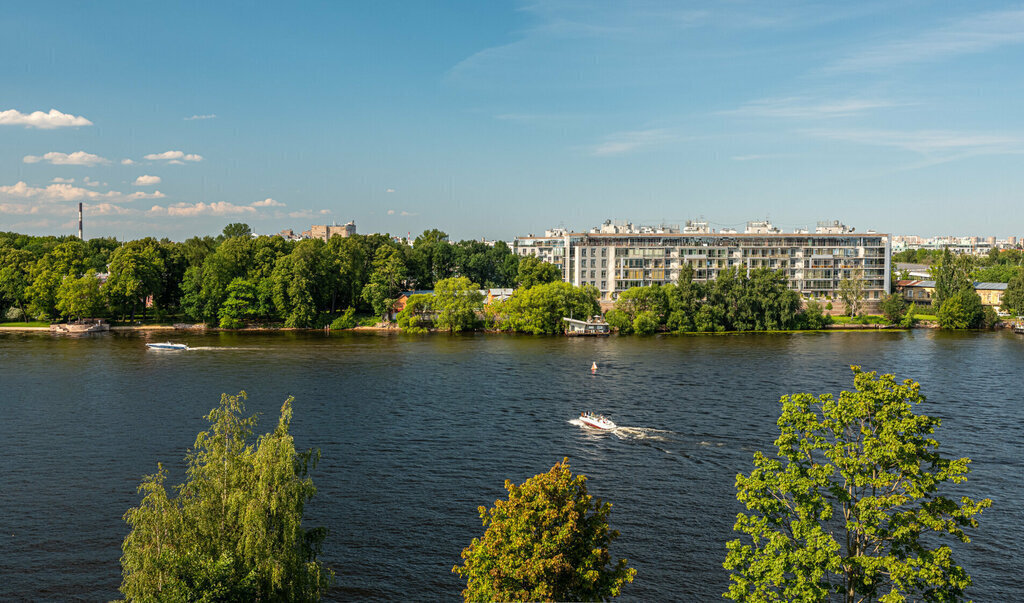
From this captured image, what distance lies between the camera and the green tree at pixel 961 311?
132500 mm

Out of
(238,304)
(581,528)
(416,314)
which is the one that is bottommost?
(581,528)

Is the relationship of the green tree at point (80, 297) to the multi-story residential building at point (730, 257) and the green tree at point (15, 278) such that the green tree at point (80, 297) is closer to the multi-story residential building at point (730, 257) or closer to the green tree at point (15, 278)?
the green tree at point (15, 278)

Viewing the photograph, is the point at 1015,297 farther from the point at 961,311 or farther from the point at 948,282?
the point at 961,311

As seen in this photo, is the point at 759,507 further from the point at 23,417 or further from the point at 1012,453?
the point at 23,417

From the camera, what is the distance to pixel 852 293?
14675cm

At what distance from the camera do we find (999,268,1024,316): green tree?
136750 mm

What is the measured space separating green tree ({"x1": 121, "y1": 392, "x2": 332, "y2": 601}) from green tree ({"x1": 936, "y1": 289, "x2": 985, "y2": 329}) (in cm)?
13827

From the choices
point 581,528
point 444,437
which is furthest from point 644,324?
point 581,528

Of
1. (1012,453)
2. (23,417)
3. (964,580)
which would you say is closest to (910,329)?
(1012,453)

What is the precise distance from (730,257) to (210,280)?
106 meters

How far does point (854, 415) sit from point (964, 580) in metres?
5.47

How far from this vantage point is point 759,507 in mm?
23344

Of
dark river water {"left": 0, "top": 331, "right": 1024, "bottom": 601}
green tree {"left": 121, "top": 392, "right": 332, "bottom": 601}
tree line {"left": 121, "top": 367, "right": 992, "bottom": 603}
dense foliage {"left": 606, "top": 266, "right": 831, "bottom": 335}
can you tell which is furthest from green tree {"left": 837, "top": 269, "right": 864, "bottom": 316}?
green tree {"left": 121, "top": 392, "right": 332, "bottom": 601}

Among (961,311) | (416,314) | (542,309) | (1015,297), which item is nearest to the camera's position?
(542,309)
